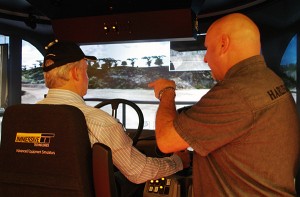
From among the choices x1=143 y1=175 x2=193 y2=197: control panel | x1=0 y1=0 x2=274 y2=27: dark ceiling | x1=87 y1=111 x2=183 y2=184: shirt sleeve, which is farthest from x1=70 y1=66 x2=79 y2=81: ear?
x1=0 y1=0 x2=274 y2=27: dark ceiling

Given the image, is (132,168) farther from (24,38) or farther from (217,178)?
(24,38)

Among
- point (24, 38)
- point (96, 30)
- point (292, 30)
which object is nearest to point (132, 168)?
point (96, 30)

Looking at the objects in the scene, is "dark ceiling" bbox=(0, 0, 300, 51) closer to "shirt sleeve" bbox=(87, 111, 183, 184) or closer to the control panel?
the control panel

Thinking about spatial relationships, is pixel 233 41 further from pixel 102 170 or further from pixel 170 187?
pixel 170 187

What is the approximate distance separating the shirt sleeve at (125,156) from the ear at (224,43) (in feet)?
1.83

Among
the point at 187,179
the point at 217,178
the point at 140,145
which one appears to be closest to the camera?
the point at 217,178

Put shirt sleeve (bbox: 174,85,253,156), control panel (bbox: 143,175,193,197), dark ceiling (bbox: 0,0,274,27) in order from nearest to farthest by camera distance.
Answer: shirt sleeve (bbox: 174,85,253,156) < control panel (bbox: 143,175,193,197) < dark ceiling (bbox: 0,0,274,27)

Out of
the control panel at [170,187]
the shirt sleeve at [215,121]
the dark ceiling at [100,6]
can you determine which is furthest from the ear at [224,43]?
the dark ceiling at [100,6]

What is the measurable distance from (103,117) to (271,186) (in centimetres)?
71

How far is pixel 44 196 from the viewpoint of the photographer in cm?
119

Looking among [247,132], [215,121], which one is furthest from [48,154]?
[247,132]

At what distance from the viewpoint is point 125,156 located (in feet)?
4.40

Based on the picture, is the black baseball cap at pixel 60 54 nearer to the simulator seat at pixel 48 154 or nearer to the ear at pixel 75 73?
the ear at pixel 75 73

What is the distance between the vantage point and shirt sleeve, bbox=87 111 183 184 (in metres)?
1.28
